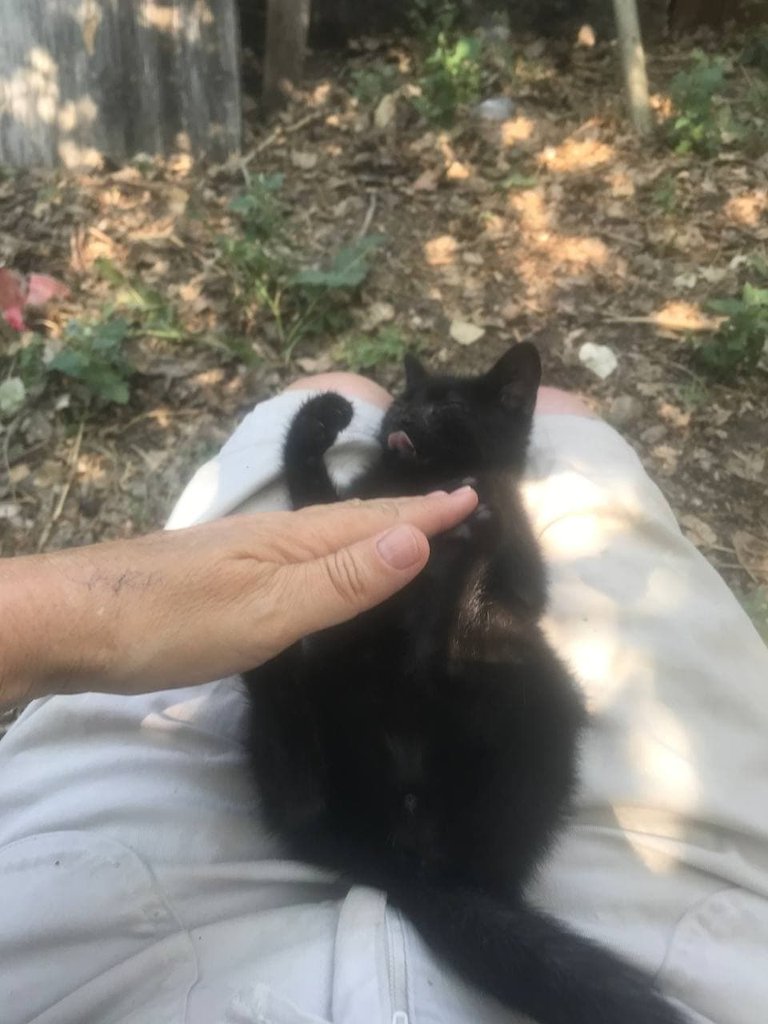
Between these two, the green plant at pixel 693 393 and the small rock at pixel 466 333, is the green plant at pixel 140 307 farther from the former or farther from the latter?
the green plant at pixel 693 393

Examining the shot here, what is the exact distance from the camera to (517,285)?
13.0 ft

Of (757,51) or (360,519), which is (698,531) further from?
(757,51)

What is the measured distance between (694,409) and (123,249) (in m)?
2.78

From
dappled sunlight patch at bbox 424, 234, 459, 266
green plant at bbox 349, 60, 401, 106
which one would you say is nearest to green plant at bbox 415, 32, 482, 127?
green plant at bbox 349, 60, 401, 106

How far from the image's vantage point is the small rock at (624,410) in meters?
3.49

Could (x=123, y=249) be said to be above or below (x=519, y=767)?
above

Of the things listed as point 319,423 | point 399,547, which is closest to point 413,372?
point 319,423

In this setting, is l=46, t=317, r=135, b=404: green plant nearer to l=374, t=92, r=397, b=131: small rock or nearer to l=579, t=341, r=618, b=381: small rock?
l=579, t=341, r=618, b=381: small rock

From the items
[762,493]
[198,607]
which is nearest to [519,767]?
[198,607]

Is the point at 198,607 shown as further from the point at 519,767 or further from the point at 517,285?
the point at 517,285

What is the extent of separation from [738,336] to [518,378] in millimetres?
1269

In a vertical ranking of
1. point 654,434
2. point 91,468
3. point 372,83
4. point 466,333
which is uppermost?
point 372,83

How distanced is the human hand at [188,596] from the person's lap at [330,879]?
0.41 metres

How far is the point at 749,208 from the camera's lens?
4.12m
